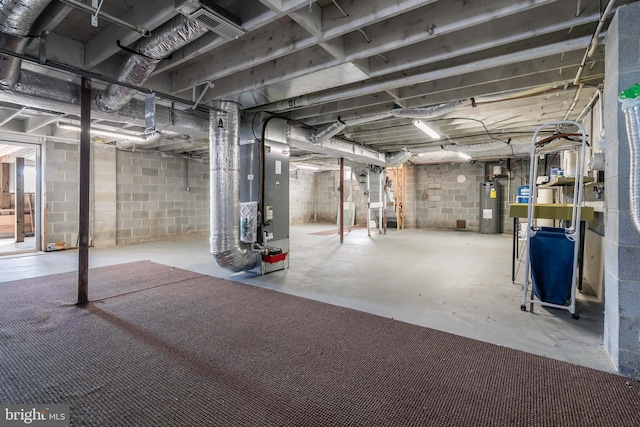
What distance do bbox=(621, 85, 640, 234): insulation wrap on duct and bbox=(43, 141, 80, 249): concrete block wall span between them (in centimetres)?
770

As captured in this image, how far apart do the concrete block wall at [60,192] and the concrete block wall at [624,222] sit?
7.70 meters

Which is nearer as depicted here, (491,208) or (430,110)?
(430,110)

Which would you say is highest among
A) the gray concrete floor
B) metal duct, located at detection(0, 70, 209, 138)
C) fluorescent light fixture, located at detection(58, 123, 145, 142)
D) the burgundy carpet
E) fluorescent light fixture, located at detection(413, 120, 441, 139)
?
fluorescent light fixture, located at detection(413, 120, 441, 139)

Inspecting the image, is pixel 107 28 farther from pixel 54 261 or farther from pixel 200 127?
pixel 54 261

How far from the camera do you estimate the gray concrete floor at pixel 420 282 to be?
7.61ft

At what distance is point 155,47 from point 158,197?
5764 mm

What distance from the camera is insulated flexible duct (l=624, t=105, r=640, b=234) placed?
161 centimetres

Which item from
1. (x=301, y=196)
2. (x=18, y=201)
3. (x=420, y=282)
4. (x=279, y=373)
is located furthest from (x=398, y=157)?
(x=18, y=201)

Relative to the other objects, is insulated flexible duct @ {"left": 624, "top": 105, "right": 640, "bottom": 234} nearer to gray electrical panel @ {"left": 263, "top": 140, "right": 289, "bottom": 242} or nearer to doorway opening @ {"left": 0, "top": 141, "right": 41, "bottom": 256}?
gray electrical panel @ {"left": 263, "top": 140, "right": 289, "bottom": 242}

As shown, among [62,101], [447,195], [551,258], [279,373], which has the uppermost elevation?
[62,101]

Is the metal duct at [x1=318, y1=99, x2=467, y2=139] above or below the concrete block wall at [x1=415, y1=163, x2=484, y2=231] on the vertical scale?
above

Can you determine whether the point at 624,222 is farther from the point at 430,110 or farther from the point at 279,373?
the point at 430,110

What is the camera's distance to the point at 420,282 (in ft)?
12.2

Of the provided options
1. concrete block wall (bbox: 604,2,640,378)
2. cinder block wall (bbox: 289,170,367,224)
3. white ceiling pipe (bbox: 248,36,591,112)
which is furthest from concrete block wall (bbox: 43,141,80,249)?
→ concrete block wall (bbox: 604,2,640,378)
